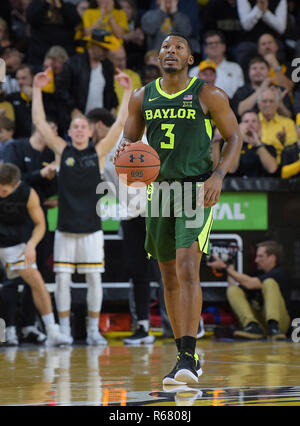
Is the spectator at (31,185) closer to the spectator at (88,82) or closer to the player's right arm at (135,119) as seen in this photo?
the spectator at (88,82)

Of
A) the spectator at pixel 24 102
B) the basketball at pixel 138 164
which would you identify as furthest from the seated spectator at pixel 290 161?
the basketball at pixel 138 164

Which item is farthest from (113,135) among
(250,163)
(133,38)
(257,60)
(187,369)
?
(187,369)

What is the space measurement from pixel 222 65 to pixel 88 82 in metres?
2.09

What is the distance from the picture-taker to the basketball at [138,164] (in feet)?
16.7

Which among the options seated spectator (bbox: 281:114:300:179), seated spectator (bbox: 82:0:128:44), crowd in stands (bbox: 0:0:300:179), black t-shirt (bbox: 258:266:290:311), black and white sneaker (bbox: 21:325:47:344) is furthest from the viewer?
seated spectator (bbox: 82:0:128:44)

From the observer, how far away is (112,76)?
36.8 ft

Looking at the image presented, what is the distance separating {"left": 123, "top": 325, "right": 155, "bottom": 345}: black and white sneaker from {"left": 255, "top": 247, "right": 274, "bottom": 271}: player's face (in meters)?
1.57

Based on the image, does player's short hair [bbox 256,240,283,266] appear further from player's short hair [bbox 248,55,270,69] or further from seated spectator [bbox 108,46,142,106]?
seated spectator [bbox 108,46,142,106]

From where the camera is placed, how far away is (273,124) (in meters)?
10.7

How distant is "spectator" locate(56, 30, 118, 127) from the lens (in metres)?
11.1

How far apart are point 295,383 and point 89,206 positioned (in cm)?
432

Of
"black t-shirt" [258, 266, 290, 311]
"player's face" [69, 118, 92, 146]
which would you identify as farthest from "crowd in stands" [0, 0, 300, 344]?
"black t-shirt" [258, 266, 290, 311]
